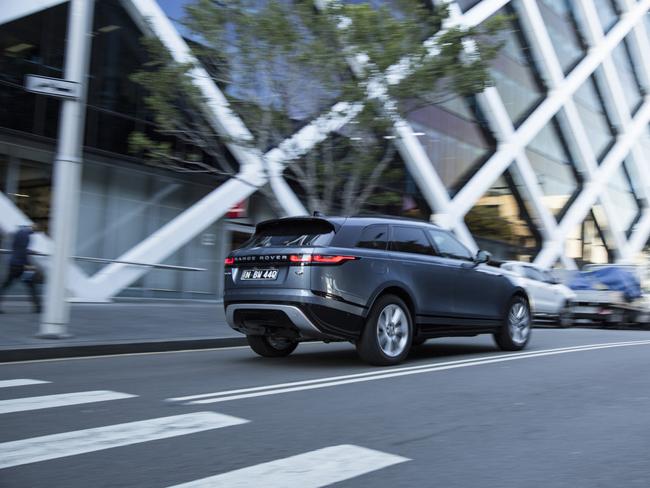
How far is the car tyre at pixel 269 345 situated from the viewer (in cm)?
924

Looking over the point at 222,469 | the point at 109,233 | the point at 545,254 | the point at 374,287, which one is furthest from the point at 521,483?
the point at 545,254

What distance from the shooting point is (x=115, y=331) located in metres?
10.9

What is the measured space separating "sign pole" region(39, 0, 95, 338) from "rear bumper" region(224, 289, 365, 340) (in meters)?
2.95

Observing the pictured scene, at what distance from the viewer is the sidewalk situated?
29.2ft

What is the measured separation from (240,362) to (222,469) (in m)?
4.89

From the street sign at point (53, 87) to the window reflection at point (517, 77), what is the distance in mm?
24608

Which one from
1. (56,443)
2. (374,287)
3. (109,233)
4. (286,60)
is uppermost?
(286,60)

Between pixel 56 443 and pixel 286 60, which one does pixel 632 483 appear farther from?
pixel 286 60

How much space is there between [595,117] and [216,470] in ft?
137

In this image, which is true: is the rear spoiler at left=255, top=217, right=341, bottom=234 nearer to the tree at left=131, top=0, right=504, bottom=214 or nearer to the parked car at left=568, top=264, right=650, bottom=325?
the tree at left=131, top=0, right=504, bottom=214

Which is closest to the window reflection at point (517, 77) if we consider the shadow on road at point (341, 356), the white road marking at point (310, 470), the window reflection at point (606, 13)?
the window reflection at point (606, 13)

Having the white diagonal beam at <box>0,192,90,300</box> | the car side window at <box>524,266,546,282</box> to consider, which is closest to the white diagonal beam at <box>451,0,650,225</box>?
the car side window at <box>524,266,546,282</box>

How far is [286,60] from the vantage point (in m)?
13.2

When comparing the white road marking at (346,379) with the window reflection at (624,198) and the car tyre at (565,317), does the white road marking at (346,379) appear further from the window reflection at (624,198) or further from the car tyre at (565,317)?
the window reflection at (624,198)
